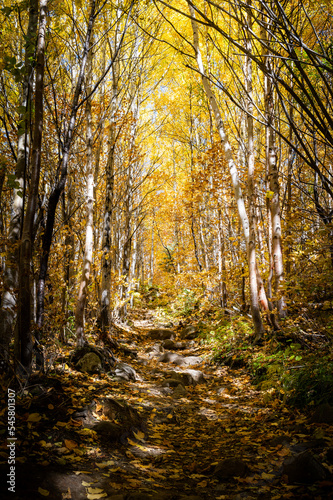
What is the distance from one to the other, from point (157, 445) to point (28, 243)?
2.40 meters

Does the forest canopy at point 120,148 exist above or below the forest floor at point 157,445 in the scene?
above

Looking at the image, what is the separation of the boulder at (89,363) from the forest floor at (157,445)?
0.15 m

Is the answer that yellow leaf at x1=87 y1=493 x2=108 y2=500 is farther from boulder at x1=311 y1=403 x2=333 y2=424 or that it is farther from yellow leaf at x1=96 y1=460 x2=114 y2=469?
boulder at x1=311 y1=403 x2=333 y2=424

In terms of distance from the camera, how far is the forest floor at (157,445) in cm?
206

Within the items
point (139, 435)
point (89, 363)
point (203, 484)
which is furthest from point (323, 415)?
point (89, 363)

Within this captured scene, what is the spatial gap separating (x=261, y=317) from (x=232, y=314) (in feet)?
7.84

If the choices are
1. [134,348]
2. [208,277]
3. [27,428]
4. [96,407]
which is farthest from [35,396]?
[208,277]

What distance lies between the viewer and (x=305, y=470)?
2.17 meters

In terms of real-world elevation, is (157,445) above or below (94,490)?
below

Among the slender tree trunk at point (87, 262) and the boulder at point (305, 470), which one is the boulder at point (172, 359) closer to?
the slender tree trunk at point (87, 262)

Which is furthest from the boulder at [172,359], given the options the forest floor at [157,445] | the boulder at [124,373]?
the forest floor at [157,445]

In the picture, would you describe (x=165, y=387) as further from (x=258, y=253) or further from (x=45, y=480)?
Result: (x=258, y=253)

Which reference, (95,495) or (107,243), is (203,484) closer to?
(95,495)

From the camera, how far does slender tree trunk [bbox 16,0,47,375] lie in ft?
8.99
